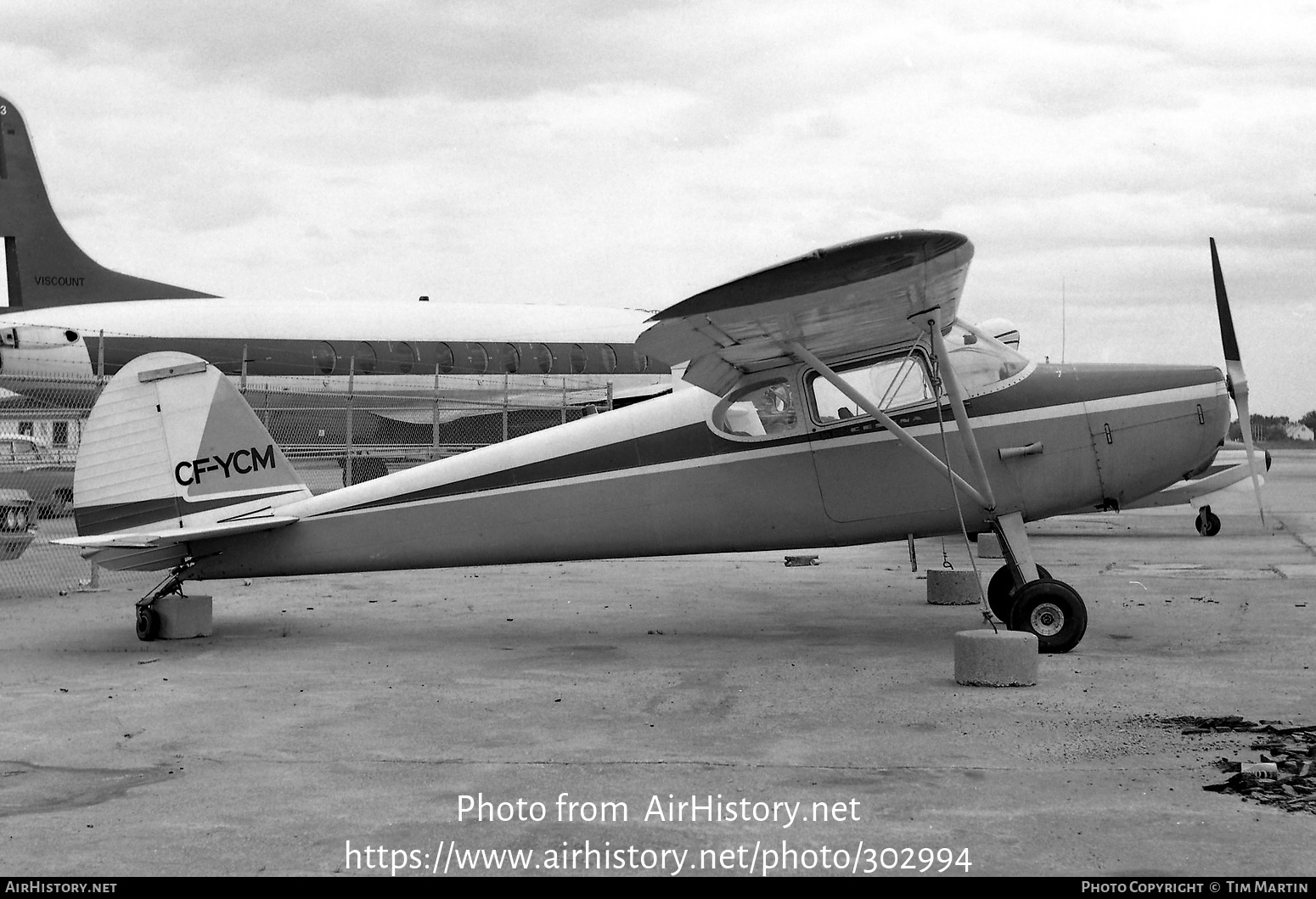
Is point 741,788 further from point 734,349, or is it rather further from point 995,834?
point 734,349

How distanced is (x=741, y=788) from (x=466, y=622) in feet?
18.7

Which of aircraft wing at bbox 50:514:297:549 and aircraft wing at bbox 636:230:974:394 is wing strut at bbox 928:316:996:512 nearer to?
aircraft wing at bbox 636:230:974:394

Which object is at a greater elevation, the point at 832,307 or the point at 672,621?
the point at 832,307

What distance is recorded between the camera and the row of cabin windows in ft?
84.0

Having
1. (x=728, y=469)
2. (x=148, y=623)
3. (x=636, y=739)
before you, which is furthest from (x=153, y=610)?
(x=636, y=739)

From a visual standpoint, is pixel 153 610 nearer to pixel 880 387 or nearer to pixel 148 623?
pixel 148 623

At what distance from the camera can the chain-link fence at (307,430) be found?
13711mm

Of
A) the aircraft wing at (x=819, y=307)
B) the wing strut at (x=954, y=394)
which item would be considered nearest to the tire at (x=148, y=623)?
the aircraft wing at (x=819, y=307)

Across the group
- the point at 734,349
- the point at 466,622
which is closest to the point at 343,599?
the point at 466,622

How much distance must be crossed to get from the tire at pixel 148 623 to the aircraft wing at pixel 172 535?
494 millimetres

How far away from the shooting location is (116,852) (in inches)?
173

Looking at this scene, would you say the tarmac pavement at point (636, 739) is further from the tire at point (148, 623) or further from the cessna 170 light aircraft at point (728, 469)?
the cessna 170 light aircraft at point (728, 469)

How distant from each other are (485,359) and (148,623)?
17944 millimetres

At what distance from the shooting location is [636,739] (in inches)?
244
